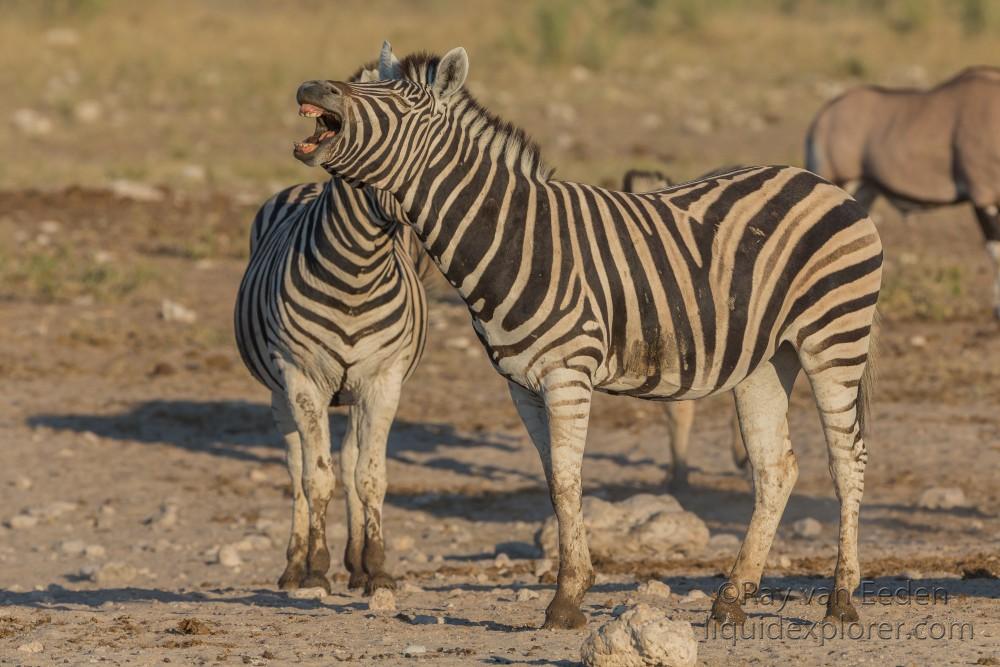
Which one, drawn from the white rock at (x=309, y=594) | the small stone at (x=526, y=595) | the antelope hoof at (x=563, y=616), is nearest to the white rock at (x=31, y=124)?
the white rock at (x=309, y=594)

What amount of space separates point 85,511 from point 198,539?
0.94 metres

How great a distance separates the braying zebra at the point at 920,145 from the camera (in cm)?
1416

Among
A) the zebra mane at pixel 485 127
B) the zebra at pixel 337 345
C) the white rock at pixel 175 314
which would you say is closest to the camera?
the zebra mane at pixel 485 127

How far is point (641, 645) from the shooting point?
5395 mm

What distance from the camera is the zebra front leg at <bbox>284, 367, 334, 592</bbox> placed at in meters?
7.55

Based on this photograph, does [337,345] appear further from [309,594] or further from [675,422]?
[675,422]

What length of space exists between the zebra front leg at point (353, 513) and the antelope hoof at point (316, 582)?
0.51 ft

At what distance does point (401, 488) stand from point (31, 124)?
1334cm

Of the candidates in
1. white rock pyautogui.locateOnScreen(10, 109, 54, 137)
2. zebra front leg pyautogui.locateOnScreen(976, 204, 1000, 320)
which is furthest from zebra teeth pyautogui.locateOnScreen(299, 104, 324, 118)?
white rock pyautogui.locateOnScreen(10, 109, 54, 137)

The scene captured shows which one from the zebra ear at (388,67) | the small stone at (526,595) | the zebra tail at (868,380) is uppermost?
the zebra ear at (388,67)

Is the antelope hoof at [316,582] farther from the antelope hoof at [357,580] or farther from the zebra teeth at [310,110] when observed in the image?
the zebra teeth at [310,110]

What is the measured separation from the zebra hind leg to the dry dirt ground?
233 millimetres

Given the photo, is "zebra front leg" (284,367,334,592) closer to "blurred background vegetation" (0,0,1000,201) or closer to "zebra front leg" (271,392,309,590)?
"zebra front leg" (271,392,309,590)

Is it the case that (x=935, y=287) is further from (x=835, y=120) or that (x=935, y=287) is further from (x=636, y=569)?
(x=636, y=569)
